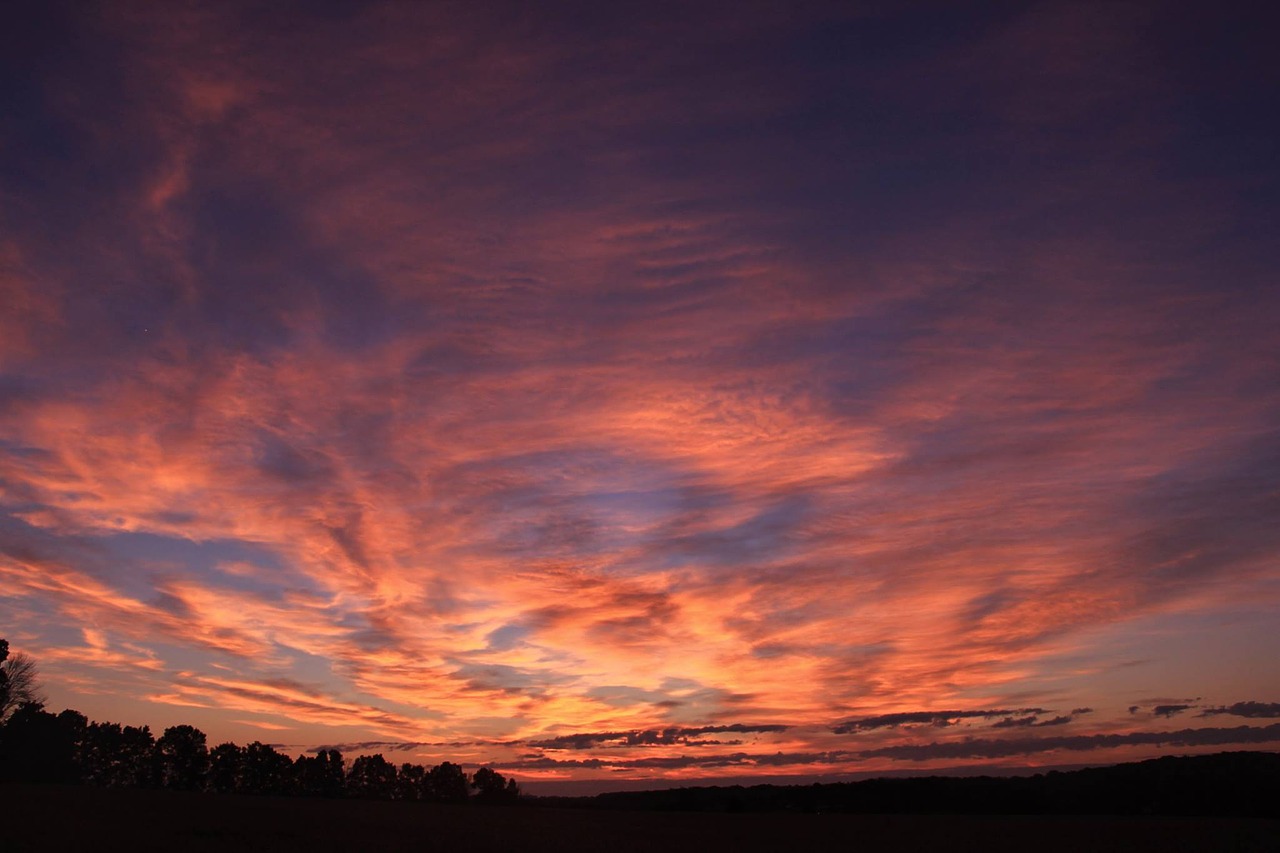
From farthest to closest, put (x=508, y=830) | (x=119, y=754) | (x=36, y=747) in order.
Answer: (x=119, y=754) < (x=36, y=747) < (x=508, y=830)

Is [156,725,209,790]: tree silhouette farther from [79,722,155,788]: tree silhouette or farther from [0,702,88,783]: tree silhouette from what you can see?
[0,702,88,783]: tree silhouette

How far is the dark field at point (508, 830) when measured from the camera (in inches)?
2331

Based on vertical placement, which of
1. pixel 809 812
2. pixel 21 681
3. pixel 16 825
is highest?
pixel 21 681

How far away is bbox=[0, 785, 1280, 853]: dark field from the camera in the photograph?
59.2 meters

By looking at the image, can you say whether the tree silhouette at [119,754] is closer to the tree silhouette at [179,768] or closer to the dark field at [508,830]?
the tree silhouette at [179,768]

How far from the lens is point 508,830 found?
78.0 meters

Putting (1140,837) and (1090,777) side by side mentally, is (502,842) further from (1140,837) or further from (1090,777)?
(1090,777)

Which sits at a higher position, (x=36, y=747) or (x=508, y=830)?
(x=36, y=747)

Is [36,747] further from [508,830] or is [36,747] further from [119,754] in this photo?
[508,830]

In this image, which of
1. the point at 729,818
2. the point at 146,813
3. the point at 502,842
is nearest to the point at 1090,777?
the point at 729,818

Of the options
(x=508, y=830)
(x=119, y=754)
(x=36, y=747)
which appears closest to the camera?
(x=508, y=830)

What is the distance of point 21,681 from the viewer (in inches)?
4328

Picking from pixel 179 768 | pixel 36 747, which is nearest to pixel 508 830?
pixel 36 747

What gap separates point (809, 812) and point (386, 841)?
250ft
